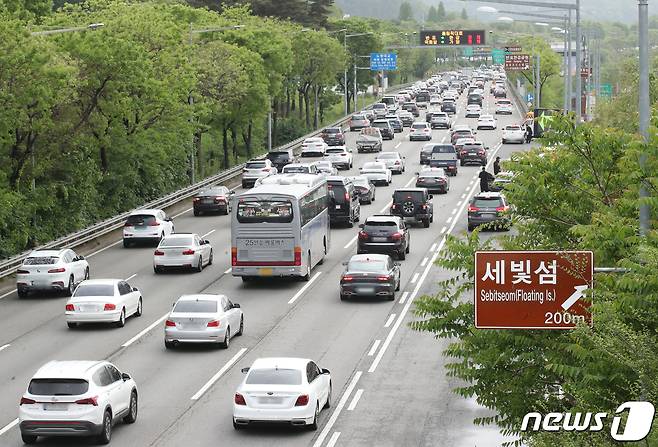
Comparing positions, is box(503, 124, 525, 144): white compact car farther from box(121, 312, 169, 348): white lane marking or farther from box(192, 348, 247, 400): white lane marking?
box(192, 348, 247, 400): white lane marking

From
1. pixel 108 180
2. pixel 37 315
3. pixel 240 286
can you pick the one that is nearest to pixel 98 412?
pixel 37 315

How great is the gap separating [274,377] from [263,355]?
8.34 metres

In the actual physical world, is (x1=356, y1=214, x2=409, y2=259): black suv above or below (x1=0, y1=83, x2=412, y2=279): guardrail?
above

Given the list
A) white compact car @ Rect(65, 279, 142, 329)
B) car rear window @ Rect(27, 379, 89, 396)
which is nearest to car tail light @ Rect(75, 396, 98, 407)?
car rear window @ Rect(27, 379, 89, 396)


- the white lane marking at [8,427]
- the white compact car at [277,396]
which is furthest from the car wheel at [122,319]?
the white compact car at [277,396]

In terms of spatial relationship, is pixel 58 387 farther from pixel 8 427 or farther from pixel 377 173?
pixel 377 173

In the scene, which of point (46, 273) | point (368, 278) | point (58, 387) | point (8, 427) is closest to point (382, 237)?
→ point (368, 278)

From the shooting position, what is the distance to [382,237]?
50.4 meters

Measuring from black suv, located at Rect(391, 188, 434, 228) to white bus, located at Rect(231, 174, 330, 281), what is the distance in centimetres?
1296

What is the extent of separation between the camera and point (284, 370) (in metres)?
27.5

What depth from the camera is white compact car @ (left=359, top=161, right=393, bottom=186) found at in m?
75.7

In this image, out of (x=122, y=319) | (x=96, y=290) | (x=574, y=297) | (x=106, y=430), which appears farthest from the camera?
(x=122, y=319)

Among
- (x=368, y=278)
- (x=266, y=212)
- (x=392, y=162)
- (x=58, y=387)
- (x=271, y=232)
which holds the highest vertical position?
(x=266, y=212)

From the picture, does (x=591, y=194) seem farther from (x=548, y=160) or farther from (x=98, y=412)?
(x=98, y=412)
